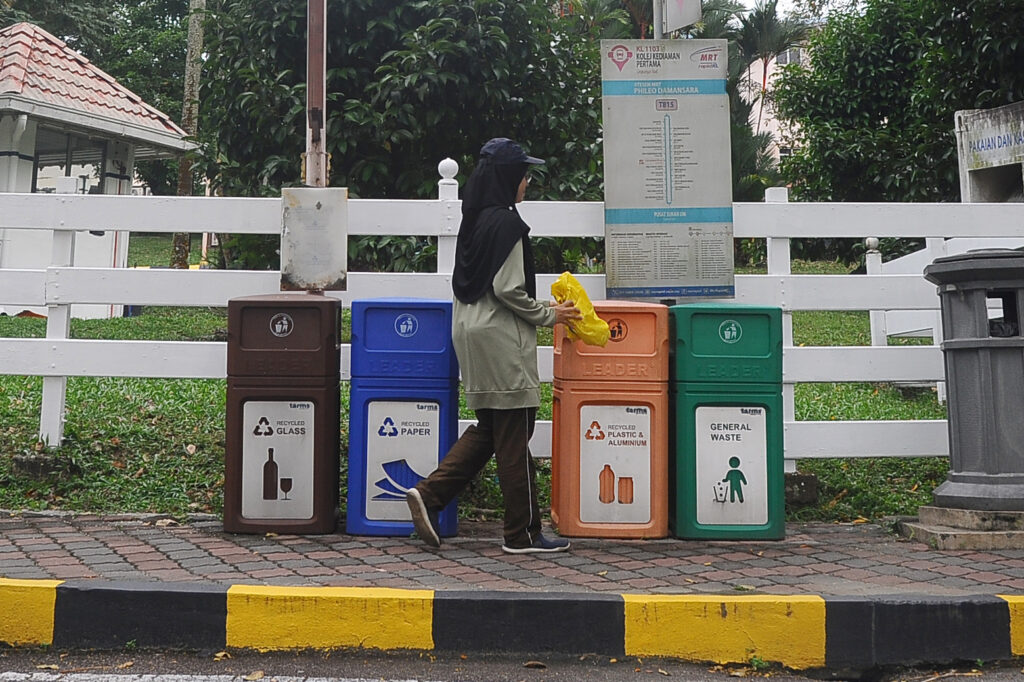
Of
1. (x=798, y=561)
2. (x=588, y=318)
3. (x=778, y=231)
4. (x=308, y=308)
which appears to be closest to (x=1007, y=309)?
(x=778, y=231)

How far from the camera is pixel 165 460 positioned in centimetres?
623

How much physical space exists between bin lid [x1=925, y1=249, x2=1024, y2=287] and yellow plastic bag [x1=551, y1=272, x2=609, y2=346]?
185 centimetres

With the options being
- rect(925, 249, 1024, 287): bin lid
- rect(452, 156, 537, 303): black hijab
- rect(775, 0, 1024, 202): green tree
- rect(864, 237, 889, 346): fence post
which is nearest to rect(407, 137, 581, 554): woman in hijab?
rect(452, 156, 537, 303): black hijab

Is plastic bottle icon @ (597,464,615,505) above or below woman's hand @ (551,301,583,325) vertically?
below

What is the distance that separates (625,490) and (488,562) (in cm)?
88

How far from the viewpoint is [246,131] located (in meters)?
8.11

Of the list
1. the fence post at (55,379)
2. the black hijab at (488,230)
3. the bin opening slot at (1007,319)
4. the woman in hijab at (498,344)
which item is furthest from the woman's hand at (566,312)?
the fence post at (55,379)

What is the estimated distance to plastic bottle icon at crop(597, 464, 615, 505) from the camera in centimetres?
505

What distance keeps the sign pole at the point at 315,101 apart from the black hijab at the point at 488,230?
1.57 metres

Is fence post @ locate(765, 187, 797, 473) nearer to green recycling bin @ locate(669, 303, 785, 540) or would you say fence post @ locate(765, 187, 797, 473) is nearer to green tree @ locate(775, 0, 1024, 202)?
green recycling bin @ locate(669, 303, 785, 540)

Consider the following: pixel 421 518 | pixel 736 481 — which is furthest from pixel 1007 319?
pixel 421 518

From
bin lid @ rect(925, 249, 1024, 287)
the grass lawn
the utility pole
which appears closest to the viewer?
bin lid @ rect(925, 249, 1024, 287)

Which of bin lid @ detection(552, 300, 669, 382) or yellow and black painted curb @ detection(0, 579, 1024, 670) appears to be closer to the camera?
yellow and black painted curb @ detection(0, 579, 1024, 670)

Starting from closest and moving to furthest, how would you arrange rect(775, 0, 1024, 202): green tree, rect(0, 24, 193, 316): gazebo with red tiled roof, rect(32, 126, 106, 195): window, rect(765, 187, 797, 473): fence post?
rect(765, 187, 797, 473): fence post < rect(775, 0, 1024, 202): green tree < rect(0, 24, 193, 316): gazebo with red tiled roof < rect(32, 126, 106, 195): window
